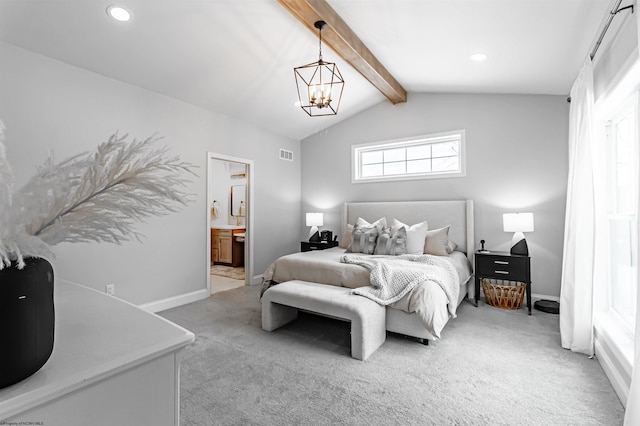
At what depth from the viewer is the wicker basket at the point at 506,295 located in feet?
12.2

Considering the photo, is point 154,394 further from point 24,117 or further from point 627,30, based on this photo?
point 24,117

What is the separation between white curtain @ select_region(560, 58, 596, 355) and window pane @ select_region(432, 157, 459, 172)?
1.91m

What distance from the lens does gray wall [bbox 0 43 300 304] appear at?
2.76m

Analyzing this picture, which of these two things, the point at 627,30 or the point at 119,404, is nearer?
the point at 119,404

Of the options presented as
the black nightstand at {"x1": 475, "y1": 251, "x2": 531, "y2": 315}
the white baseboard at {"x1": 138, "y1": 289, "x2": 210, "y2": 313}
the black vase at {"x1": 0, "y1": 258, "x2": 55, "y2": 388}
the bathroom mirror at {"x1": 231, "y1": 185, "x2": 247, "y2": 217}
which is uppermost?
the bathroom mirror at {"x1": 231, "y1": 185, "x2": 247, "y2": 217}

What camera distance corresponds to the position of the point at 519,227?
3.67 m

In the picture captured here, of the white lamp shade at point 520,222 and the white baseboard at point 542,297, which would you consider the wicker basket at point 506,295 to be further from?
the white lamp shade at point 520,222

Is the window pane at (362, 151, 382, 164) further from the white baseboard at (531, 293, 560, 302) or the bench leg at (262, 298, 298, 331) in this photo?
the bench leg at (262, 298, 298, 331)

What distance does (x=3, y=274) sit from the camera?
1.61ft

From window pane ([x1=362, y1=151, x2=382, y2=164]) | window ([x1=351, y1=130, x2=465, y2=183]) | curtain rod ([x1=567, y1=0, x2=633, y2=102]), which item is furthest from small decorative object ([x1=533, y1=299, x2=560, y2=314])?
window pane ([x1=362, y1=151, x2=382, y2=164])

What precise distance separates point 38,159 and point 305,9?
2703mm

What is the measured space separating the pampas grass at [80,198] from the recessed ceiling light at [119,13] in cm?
259

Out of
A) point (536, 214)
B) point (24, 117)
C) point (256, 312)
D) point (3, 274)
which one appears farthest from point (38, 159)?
point (536, 214)

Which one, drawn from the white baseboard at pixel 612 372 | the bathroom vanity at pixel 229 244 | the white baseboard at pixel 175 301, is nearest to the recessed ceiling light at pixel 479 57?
the white baseboard at pixel 612 372
